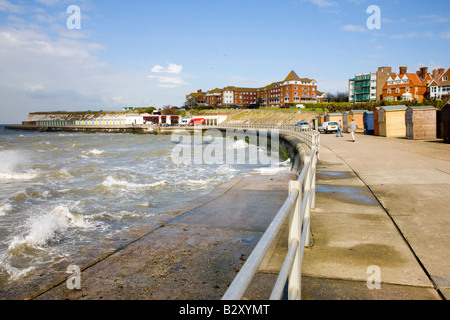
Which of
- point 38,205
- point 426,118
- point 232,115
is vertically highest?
point 232,115

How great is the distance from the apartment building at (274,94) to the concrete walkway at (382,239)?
4843 inches

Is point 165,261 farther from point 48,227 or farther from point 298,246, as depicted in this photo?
point 48,227

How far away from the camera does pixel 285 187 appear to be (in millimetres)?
10328

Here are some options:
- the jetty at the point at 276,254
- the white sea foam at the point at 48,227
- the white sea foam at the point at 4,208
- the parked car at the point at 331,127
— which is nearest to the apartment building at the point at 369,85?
the parked car at the point at 331,127

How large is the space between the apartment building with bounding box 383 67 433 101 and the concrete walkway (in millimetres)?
87723

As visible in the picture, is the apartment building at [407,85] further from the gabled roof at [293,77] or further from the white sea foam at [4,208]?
the white sea foam at [4,208]

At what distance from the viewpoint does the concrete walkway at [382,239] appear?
10.2ft

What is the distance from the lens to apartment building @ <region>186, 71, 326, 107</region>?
133250 mm

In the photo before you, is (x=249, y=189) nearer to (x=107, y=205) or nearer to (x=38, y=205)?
(x=107, y=205)

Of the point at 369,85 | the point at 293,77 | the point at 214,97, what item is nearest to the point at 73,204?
the point at 369,85

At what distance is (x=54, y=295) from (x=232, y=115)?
311 ft

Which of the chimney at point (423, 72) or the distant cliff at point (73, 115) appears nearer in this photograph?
the chimney at point (423, 72)

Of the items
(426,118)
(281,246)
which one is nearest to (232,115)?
(426,118)

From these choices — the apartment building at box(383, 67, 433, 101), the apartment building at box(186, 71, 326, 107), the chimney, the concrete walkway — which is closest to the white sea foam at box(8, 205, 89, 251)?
the concrete walkway
